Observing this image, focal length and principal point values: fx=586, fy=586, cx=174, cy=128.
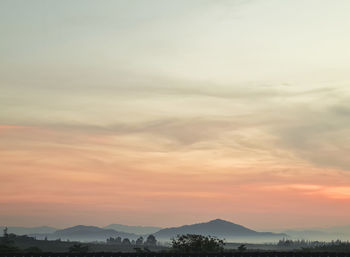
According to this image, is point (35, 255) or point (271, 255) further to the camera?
point (271, 255)

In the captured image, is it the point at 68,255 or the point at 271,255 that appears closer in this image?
the point at 68,255

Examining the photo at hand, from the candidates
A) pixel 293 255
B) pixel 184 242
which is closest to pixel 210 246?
pixel 184 242

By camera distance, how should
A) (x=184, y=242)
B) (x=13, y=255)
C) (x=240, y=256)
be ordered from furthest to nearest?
(x=184, y=242)
(x=240, y=256)
(x=13, y=255)

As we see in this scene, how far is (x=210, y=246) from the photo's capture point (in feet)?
373

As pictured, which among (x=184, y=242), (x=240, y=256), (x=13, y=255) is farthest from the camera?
(x=184, y=242)

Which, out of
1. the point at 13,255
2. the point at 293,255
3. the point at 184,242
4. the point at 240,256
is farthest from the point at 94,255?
the point at 184,242

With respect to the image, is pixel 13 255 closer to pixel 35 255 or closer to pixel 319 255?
pixel 35 255

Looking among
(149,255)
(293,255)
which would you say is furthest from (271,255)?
(149,255)

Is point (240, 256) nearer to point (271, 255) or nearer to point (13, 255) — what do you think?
point (271, 255)

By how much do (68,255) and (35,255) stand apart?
3308 millimetres

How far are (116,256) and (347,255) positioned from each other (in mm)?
25571

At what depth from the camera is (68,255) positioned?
60.0 metres

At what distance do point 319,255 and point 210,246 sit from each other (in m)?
50.4

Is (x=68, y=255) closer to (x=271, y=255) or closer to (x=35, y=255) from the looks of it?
(x=35, y=255)
